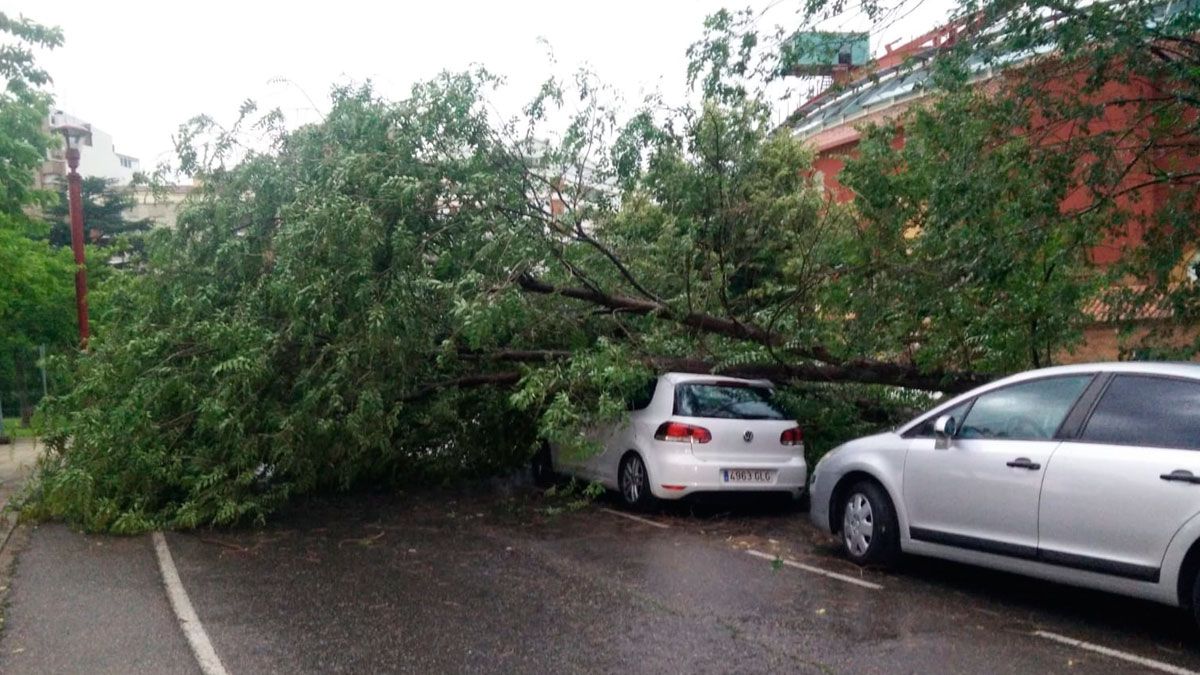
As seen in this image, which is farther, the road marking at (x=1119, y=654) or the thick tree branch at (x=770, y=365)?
the thick tree branch at (x=770, y=365)

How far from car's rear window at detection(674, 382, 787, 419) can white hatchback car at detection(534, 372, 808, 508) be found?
10 millimetres

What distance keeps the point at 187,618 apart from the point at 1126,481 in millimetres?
6027

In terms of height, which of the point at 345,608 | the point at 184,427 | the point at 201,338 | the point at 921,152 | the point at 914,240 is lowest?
the point at 345,608

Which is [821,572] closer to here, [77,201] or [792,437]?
[792,437]

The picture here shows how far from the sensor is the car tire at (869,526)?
8.17 m

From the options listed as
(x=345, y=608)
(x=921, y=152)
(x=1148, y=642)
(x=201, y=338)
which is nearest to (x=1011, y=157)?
(x=921, y=152)

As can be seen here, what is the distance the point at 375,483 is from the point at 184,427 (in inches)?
117

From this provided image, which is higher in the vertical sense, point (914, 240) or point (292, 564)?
point (914, 240)

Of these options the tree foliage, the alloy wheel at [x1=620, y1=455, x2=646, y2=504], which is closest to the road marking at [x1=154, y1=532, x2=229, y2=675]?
the tree foliage

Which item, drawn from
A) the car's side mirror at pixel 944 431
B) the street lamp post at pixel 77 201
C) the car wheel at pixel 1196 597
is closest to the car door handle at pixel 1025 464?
the car's side mirror at pixel 944 431

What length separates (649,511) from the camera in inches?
448

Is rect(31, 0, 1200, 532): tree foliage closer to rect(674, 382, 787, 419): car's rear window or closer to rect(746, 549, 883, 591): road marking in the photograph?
rect(674, 382, 787, 419): car's rear window

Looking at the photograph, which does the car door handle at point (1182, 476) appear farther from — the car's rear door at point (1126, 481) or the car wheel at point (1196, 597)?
the car wheel at point (1196, 597)

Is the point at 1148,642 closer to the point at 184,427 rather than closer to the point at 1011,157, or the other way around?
the point at 1011,157
